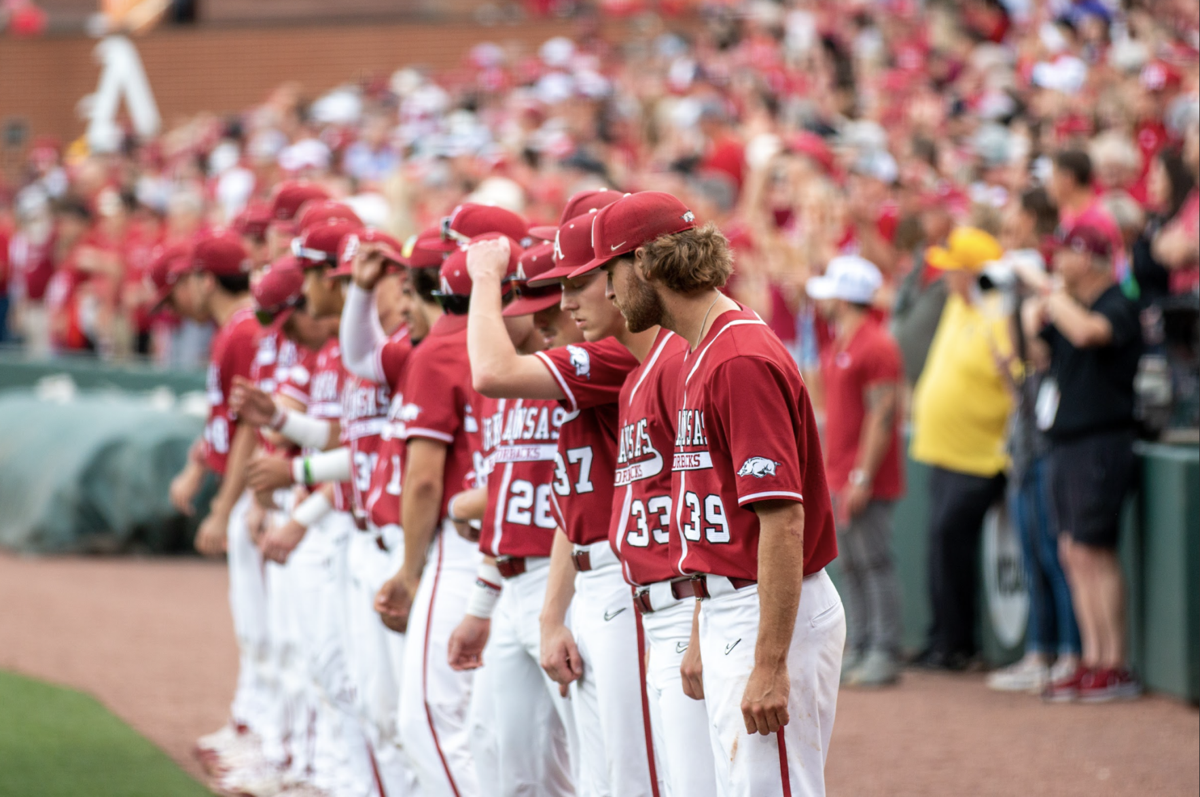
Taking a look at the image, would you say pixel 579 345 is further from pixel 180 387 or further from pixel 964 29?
pixel 964 29

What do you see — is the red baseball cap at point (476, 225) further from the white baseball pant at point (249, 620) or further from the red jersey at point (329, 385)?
the white baseball pant at point (249, 620)

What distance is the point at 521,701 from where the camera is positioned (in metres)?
4.48

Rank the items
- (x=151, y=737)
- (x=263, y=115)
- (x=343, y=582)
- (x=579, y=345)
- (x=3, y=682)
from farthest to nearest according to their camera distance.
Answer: (x=263, y=115) < (x=3, y=682) < (x=151, y=737) < (x=343, y=582) < (x=579, y=345)

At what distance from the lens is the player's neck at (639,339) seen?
13.0 ft

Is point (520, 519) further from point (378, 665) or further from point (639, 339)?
point (378, 665)

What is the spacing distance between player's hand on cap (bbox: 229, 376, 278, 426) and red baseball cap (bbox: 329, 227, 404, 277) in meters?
0.53

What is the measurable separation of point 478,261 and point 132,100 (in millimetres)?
24523

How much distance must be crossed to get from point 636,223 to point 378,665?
8.10ft

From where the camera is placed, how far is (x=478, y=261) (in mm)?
4316

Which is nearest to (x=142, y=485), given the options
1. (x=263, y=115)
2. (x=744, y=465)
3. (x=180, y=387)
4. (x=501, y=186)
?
(x=180, y=387)

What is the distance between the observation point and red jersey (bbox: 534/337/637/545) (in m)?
4.05

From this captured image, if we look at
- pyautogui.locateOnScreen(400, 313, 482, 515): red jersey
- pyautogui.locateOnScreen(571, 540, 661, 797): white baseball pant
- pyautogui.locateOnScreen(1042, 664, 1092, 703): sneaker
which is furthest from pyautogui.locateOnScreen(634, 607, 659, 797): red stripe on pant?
pyautogui.locateOnScreen(1042, 664, 1092, 703): sneaker

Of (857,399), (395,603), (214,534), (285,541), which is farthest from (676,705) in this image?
(857,399)

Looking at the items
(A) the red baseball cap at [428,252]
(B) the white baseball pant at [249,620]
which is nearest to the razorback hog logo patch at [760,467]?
(A) the red baseball cap at [428,252]
